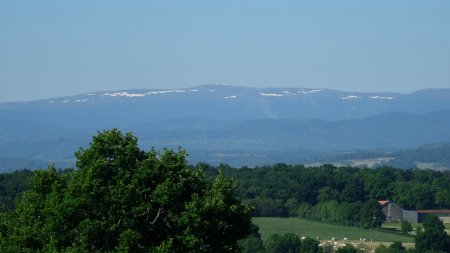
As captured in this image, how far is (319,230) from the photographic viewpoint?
6169cm

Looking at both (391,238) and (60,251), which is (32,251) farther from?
(391,238)

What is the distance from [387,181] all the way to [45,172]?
6467 centimetres

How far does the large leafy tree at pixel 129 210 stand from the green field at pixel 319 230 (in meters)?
36.3

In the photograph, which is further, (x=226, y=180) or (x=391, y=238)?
(x=391, y=238)

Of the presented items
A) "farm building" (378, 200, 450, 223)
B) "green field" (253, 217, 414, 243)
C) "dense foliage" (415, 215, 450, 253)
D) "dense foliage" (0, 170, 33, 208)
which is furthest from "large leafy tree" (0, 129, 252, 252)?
"farm building" (378, 200, 450, 223)

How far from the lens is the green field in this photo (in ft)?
190

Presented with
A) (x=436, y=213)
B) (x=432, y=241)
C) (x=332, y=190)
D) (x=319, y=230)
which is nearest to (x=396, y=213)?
(x=436, y=213)

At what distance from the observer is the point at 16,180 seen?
67375mm

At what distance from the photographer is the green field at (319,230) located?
57906 mm

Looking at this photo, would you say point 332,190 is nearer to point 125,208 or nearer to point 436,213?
point 436,213

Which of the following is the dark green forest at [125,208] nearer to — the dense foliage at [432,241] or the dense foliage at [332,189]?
the dense foliage at [432,241]

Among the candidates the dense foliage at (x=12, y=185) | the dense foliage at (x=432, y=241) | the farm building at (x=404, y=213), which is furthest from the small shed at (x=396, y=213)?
the dense foliage at (x=12, y=185)

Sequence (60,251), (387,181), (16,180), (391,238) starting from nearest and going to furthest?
(60,251) < (391,238) < (16,180) < (387,181)

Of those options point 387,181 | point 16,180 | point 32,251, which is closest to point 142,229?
point 32,251
